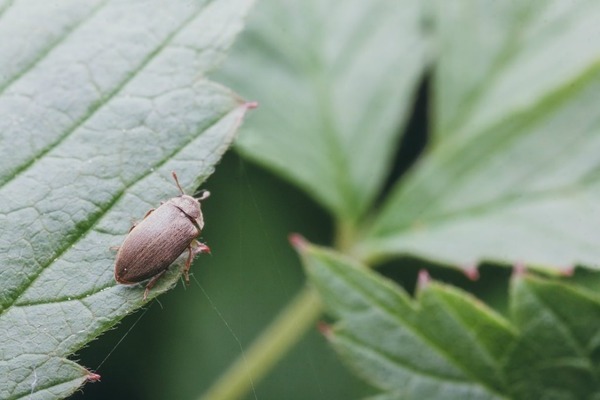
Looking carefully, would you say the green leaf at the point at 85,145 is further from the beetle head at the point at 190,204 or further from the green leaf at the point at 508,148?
the green leaf at the point at 508,148

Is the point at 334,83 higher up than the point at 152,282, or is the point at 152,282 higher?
the point at 334,83

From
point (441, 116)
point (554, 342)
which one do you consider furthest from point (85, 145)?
point (441, 116)

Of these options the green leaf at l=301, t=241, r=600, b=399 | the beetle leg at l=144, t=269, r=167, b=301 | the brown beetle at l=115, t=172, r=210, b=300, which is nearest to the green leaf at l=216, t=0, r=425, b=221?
the green leaf at l=301, t=241, r=600, b=399

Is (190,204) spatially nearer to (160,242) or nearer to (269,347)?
(160,242)

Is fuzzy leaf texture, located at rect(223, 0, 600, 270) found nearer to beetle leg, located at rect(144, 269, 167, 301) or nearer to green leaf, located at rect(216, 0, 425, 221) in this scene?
green leaf, located at rect(216, 0, 425, 221)

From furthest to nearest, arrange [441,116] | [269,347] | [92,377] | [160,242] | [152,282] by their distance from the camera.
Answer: [441,116]
[269,347]
[160,242]
[152,282]
[92,377]

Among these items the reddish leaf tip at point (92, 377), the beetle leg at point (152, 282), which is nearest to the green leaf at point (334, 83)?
the beetle leg at point (152, 282)

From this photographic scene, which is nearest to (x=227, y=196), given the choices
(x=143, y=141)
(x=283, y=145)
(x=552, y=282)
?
(x=283, y=145)
